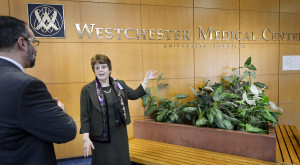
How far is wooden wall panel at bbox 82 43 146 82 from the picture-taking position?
3488mm

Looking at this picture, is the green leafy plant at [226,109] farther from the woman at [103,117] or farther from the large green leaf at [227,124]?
the woman at [103,117]

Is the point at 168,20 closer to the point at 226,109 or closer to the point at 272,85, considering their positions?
the point at 226,109

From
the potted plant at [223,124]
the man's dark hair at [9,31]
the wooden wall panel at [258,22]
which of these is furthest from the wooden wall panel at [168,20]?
the man's dark hair at [9,31]

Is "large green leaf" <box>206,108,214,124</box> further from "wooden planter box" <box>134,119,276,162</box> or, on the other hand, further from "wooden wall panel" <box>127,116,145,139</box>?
"wooden wall panel" <box>127,116,145,139</box>

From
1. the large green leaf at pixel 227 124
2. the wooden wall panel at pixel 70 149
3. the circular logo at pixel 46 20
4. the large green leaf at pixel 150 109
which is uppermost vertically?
the circular logo at pixel 46 20

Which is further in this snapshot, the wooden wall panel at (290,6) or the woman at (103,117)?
the wooden wall panel at (290,6)

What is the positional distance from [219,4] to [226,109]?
2333 millimetres

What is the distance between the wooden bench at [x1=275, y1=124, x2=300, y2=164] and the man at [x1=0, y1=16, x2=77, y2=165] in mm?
2804

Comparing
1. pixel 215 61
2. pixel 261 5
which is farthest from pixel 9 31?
pixel 261 5

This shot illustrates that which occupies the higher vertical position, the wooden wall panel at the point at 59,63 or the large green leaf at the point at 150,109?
the wooden wall panel at the point at 59,63

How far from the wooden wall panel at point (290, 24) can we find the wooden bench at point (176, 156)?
3392 millimetres

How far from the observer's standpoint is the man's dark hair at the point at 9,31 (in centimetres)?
102

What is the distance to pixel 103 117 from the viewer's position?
219cm

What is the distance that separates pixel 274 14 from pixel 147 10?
2964 millimetres
